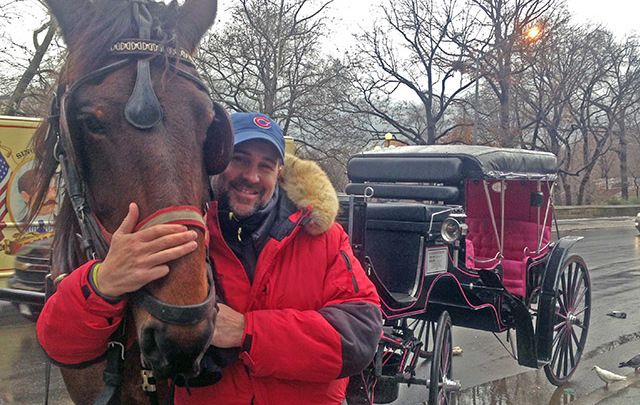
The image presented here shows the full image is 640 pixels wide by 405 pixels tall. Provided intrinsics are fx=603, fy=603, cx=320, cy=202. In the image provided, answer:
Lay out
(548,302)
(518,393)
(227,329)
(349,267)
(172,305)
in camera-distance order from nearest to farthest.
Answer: (172,305), (227,329), (349,267), (548,302), (518,393)

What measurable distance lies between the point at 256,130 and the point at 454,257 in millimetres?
3308

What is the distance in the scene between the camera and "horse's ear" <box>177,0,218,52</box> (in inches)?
79.3

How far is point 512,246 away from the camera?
7047mm

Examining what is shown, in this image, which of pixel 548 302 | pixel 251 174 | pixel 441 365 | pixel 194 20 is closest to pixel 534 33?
pixel 548 302

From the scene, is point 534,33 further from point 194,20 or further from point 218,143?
point 218,143

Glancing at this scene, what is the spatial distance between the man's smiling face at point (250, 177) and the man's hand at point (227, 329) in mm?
439

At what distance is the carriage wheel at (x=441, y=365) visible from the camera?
179 inches

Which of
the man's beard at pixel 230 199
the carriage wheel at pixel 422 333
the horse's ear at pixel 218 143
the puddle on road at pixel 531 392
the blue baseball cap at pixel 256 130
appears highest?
the blue baseball cap at pixel 256 130

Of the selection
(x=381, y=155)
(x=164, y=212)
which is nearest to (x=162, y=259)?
(x=164, y=212)

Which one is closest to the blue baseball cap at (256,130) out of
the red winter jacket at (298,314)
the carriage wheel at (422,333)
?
the red winter jacket at (298,314)

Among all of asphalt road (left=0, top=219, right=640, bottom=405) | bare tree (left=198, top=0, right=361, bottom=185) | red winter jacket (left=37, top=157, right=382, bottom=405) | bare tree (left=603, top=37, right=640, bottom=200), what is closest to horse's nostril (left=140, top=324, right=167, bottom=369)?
red winter jacket (left=37, top=157, right=382, bottom=405)

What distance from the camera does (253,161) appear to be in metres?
2.37

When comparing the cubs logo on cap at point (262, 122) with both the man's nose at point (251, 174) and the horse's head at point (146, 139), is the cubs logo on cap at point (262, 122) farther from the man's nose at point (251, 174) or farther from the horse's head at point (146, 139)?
the horse's head at point (146, 139)

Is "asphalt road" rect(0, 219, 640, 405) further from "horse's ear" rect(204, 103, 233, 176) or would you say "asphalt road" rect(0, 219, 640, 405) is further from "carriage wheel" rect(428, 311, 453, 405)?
"horse's ear" rect(204, 103, 233, 176)
